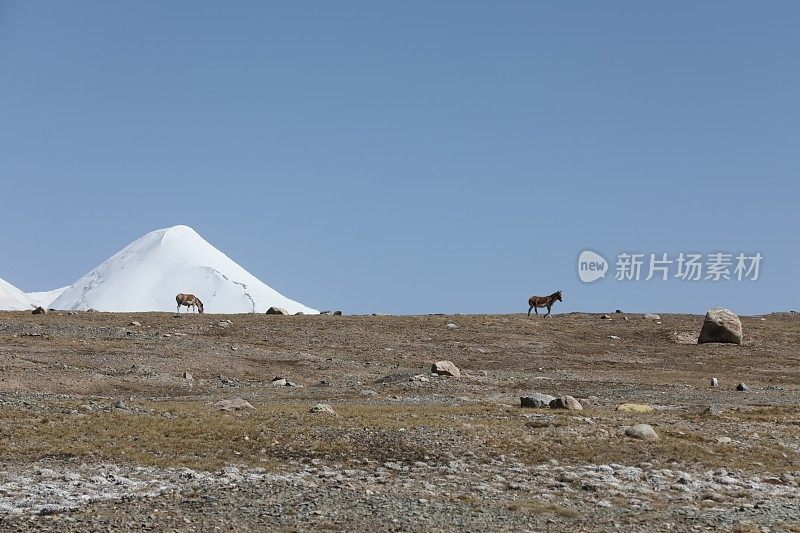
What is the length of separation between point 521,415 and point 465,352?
30.8 meters

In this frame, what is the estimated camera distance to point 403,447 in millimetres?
23797

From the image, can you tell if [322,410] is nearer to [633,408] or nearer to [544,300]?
[633,408]

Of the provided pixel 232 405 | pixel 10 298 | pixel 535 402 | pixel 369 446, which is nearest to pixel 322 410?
pixel 232 405

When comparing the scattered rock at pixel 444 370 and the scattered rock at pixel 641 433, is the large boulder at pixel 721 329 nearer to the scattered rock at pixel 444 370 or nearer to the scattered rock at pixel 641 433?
the scattered rock at pixel 444 370

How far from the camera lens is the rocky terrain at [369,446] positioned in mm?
17188

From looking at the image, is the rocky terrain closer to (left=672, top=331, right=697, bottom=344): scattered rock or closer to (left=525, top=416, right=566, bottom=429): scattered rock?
(left=525, top=416, right=566, bottom=429): scattered rock

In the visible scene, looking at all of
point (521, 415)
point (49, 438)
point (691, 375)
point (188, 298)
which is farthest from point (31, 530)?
point (188, 298)

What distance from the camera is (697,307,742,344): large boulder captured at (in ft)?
226

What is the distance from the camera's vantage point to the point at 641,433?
25.8 m

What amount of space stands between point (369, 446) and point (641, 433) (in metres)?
7.48

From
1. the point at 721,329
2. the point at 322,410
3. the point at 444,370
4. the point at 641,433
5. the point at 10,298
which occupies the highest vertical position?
the point at 721,329

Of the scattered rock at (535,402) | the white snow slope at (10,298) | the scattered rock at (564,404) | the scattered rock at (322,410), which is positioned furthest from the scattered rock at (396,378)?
the white snow slope at (10,298)

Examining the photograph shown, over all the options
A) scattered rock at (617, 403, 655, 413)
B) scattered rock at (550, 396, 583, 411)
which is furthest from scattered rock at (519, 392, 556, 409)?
scattered rock at (617, 403, 655, 413)

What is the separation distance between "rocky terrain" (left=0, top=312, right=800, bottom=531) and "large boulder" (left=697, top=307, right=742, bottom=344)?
13488 mm
